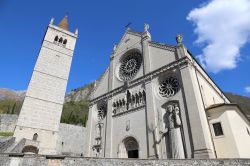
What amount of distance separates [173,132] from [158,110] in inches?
116

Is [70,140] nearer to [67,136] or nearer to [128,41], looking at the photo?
[67,136]

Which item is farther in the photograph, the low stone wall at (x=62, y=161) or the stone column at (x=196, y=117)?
the stone column at (x=196, y=117)

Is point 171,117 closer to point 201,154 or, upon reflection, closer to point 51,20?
point 201,154

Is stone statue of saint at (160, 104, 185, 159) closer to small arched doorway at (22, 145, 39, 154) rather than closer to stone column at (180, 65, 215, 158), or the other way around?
stone column at (180, 65, 215, 158)

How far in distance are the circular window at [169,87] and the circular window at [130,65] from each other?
14.5 ft

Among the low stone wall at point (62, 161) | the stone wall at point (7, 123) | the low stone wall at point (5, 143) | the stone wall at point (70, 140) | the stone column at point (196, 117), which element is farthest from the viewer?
the stone wall at point (7, 123)

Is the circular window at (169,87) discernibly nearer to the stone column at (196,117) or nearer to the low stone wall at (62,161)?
the stone column at (196,117)

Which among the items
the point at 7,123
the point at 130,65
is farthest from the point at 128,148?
the point at 7,123

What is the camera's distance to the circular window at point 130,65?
23406mm

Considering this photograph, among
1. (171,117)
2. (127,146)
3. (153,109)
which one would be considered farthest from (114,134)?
(171,117)

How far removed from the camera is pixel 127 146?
2028 cm

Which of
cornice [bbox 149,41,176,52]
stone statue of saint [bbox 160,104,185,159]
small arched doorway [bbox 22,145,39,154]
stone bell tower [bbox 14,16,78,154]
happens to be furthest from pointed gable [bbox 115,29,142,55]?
small arched doorway [bbox 22,145,39,154]

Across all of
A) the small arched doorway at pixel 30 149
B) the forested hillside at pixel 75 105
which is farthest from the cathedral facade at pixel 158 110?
the forested hillside at pixel 75 105

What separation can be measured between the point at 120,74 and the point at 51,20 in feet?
57.3
